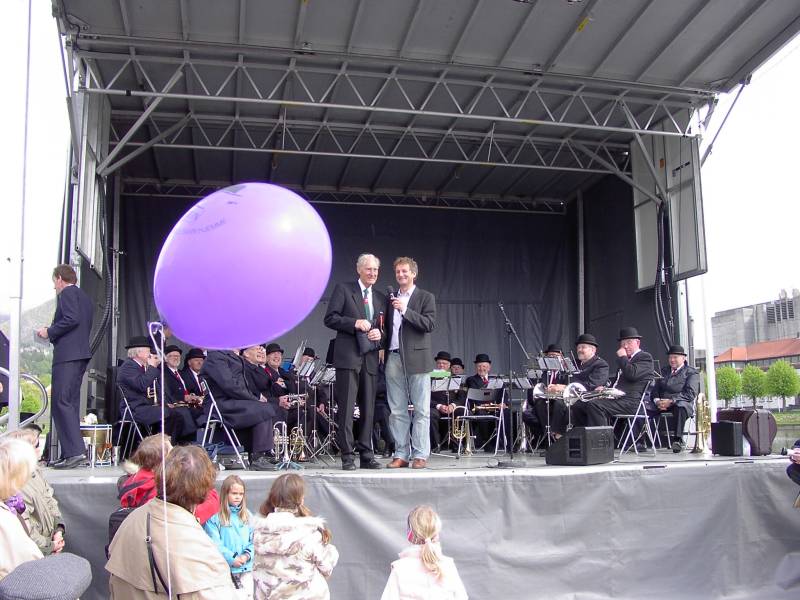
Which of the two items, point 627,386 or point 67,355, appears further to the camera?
point 627,386

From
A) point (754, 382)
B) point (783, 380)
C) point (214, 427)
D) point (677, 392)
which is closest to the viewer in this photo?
point (214, 427)

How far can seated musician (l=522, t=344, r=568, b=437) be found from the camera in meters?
8.83

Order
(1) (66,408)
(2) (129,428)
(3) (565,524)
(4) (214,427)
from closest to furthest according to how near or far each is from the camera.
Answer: (3) (565,524)
(1) (66,408)
(4) (214,427)
(2) (129,428)

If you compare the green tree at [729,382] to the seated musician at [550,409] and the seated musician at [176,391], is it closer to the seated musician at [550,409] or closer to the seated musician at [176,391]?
the seated musician at [550,409]

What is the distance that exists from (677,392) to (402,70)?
5506 millimetres

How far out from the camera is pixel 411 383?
20.0 feet

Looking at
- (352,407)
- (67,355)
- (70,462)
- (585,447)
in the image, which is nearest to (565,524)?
(585,447)

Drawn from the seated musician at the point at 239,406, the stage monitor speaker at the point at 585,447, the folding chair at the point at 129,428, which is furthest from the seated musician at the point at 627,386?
the folding chair at the point at 129,428

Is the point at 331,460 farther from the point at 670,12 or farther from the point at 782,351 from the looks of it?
the point at 782,351

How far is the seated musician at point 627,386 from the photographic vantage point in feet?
26.5

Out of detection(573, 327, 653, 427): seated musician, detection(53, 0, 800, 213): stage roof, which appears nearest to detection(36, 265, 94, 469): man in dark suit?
detection(53, 0, 800, 213): stage roof

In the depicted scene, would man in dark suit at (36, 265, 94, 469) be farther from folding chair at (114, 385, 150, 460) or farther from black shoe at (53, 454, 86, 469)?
folding chair at (114, 385, 150, 460)

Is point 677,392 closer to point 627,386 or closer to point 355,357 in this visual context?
point 627,386

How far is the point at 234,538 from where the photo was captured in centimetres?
391
